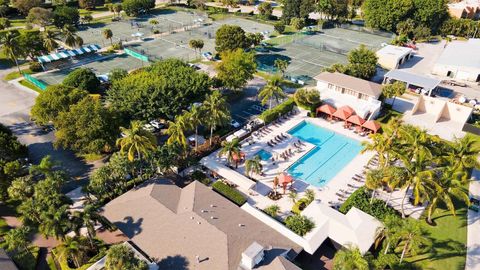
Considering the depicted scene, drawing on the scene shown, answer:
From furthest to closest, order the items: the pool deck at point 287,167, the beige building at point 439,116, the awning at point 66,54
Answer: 1. the awning at point 66,54
2. the beige building at point 439,116
3. the pool deck at point 287,167

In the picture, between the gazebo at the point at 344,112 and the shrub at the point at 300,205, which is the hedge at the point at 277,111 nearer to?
the gazebo at the point at 344,112

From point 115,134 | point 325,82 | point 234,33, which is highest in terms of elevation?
point 234,33

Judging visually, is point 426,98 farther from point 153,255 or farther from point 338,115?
point 153,255

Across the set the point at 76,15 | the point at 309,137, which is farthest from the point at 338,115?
the point at 76,15

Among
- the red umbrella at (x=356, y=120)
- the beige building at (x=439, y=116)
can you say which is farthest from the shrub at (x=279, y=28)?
the red umbrella at (x=356, y=120)

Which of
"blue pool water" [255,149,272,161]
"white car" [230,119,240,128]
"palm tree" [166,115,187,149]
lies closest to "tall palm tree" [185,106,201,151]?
"palm tree" [166,115,187,149]

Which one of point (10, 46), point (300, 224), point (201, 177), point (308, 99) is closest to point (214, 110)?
point (201, 177)

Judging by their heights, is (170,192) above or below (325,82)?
below
